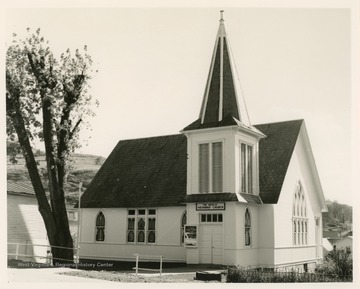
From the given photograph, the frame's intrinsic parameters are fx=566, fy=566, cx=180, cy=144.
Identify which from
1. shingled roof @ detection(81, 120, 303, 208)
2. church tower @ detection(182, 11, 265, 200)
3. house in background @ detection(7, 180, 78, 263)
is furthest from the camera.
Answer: house in background @ detection(7, 180, 78, 263)

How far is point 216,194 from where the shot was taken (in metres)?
24.0

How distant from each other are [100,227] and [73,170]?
5123 millimetres

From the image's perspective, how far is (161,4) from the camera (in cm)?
1997

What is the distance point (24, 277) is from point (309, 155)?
1591 cm

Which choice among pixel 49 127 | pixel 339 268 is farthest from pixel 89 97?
pixel 339 268

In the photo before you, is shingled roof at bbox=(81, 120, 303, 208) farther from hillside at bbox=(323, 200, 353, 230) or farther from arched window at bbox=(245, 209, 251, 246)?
hillside at bbox=(323, 200, 353, 230)

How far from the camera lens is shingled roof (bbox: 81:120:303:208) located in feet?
88.2

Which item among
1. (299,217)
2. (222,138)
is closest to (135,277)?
(222,138)

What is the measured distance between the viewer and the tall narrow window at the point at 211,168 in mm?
24109

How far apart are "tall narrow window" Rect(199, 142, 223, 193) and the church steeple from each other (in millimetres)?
1038

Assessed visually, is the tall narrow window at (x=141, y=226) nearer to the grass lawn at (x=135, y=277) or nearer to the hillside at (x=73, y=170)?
the hillside at (x=73, y=170)

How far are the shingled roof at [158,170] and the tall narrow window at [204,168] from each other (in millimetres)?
922

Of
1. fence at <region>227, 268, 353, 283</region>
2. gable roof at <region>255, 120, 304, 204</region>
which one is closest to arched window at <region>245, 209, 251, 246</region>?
gable roof at <region>255, 120, 304, 204</region>

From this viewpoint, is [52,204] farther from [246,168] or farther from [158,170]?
[246,168]
